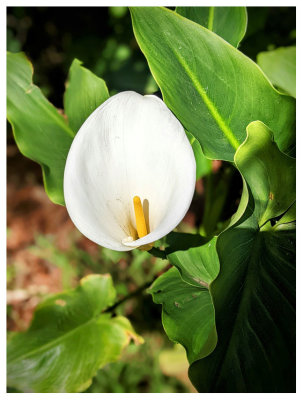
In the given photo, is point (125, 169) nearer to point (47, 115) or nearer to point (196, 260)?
point (196, 260)

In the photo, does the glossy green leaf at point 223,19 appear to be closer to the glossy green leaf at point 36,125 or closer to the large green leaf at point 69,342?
the glossy green leaf at point 36,125

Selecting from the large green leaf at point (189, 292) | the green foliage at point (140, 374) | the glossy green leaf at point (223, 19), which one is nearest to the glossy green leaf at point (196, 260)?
the large green leaf at point (189, 292)

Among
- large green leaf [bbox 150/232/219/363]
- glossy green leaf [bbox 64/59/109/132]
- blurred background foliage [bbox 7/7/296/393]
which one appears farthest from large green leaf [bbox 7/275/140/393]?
glossy green leaf [bbox 64/59/109/132]

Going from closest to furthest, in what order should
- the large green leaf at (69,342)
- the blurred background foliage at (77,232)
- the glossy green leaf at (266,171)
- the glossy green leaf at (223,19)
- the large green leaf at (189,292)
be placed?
1. the glossy green leaf at (266,171)
2. the large green leaf at (189,292)
3. the glossy green leaf at (223,19)
4. the large green leaf at (69,342)
5. the blurred background foliage at (77,232)

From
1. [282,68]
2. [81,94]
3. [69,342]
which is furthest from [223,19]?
[69,342]

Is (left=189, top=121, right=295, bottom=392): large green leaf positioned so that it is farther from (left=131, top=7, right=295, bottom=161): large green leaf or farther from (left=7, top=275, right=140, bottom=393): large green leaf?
(left=7, top=275, right=140, bottom=393): large green leaf

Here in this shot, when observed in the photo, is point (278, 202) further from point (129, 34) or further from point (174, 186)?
point (129, 34)
